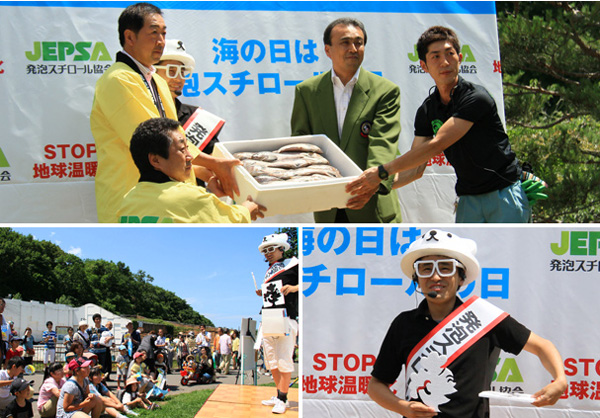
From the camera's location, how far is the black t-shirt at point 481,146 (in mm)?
4090

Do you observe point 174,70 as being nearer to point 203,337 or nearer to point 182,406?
point 203,337

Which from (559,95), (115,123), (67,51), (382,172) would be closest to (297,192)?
(382,172)

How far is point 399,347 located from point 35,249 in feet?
6.59

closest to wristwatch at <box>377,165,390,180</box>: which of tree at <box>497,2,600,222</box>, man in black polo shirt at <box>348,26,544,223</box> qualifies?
man in black polo shirt at <box>348,26,544,223</box>

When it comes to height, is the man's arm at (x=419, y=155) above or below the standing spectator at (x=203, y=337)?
above

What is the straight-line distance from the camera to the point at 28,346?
435cm

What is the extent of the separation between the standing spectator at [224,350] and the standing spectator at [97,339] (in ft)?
2.65

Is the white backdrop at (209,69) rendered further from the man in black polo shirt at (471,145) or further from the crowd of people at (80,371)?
the man in black polo shirt at (471,145)

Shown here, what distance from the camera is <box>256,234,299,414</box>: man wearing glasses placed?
14.5 ft

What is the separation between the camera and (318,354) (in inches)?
173

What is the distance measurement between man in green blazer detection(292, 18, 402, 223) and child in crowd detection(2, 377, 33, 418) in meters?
2.10

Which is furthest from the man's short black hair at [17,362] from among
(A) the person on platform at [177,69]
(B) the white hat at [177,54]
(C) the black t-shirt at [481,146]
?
(C) the black t-shirt at [481,146]

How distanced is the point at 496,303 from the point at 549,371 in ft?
4.75

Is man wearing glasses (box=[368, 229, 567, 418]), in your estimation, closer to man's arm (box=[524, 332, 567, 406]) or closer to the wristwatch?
man's arm (box=[524, 332, 567, 406])
